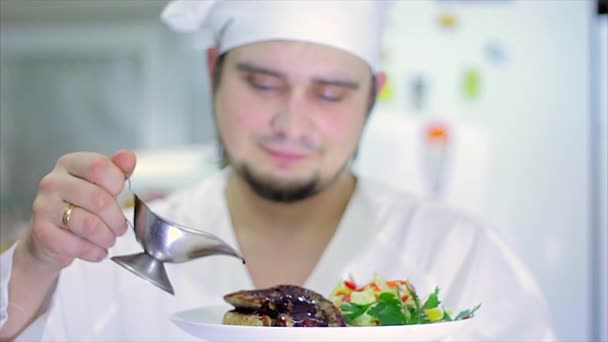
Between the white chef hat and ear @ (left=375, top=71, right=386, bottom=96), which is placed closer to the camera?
the white chef hat

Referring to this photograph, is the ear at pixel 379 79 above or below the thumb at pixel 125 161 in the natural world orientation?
above

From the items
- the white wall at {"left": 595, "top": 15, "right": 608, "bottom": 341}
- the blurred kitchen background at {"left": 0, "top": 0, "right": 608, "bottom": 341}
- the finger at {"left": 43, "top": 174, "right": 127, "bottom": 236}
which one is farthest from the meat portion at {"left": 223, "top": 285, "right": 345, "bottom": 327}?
the white wall at {"left": 595, "top": 15, "right": 608, "bottom": 341}

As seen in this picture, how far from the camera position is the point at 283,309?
837mm

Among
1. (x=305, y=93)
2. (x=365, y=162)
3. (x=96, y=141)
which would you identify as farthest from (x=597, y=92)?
(x=96, y=141)

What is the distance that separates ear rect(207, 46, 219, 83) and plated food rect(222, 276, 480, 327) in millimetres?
615

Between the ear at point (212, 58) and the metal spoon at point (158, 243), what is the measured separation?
0.52 metres

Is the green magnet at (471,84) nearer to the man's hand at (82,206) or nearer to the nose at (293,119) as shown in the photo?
the nose at (293,119)

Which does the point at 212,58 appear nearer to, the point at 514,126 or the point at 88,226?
the point at 88,226

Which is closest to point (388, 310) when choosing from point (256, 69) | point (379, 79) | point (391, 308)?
point (391, 308)

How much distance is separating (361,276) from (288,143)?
25 cm

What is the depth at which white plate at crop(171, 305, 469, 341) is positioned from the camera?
722mm

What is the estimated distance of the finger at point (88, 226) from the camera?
2.91 ft

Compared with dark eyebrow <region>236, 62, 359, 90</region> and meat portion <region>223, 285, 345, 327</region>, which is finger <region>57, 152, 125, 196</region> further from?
dark eyebrow <region>236, 62, 359, 90</region>

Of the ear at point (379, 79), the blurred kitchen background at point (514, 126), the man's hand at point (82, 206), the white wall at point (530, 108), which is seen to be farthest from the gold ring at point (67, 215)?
the white wall at point (530, 108)
